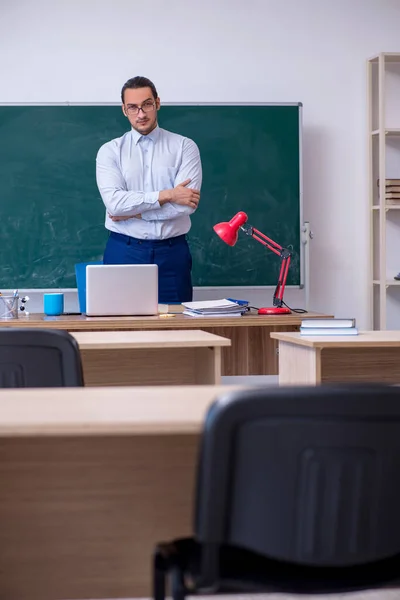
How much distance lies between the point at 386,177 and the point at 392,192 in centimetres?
28

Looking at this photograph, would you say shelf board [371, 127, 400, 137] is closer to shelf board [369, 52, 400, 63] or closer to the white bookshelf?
the white bookshelf

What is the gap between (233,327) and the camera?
3.89 meters

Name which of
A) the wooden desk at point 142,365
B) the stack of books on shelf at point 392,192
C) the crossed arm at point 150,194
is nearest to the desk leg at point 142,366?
the wooden desk at point 142,365

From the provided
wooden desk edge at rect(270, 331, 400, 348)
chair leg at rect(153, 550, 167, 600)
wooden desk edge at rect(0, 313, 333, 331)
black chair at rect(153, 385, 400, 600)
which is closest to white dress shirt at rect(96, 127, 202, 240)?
wooden desk edge at rect(0, 313, 333, 331)

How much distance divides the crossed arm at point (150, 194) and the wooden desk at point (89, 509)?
2756 mm

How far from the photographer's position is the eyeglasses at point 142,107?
4.78 metres

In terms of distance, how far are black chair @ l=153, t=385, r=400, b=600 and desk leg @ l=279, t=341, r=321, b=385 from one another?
1.58 metres

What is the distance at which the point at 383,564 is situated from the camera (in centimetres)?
145

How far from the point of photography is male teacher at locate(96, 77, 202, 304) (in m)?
4.71

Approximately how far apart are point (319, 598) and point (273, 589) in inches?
42.0

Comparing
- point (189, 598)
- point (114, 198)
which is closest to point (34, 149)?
point (114, 198)

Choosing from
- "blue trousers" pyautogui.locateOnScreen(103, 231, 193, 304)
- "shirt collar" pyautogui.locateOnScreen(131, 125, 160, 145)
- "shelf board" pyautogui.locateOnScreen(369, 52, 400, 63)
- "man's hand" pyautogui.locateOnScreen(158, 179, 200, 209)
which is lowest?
"blue trousers" pyautogui.locateOnScreen(103, 231, 193, 304)

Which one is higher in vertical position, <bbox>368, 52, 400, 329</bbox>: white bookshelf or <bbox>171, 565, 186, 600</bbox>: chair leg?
<bbox>368, 52, 400, 329</bbox>: white bookshelf

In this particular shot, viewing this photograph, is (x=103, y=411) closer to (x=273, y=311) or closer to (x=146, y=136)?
(x=273, y=311)
